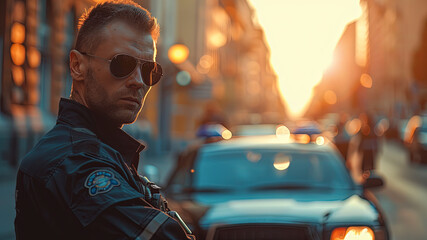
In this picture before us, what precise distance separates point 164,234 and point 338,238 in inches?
130

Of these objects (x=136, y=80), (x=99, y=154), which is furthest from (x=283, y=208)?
(x=99, y=154)

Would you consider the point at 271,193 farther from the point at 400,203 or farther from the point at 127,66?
the point at 400,203

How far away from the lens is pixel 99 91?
5.82ft

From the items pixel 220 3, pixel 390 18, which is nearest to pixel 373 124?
pixel 220 3

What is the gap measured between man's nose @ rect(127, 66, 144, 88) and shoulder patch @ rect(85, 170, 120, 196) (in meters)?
0.40

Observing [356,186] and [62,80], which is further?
[62,80]

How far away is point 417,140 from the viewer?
73.5ft

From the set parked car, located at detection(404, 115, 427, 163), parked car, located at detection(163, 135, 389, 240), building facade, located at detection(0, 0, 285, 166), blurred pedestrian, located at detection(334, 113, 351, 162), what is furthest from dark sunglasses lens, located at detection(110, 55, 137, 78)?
parked car, located at detection(404, 115, 427, 163)

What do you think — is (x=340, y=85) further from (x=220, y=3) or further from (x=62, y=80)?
(x=62, y=80)

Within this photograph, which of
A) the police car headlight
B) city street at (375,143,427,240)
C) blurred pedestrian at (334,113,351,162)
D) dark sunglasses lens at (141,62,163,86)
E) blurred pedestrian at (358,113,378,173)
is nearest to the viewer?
dark sunglasses lens at (141,62,163,86)

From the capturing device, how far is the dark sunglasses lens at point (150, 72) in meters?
1.90

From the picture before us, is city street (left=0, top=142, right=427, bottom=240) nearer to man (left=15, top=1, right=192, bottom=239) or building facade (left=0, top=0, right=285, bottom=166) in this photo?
building facade (left=0, top=0, right=285, bottom=166)

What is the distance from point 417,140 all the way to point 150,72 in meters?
21.6

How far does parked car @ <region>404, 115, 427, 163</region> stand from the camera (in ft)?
72.8
